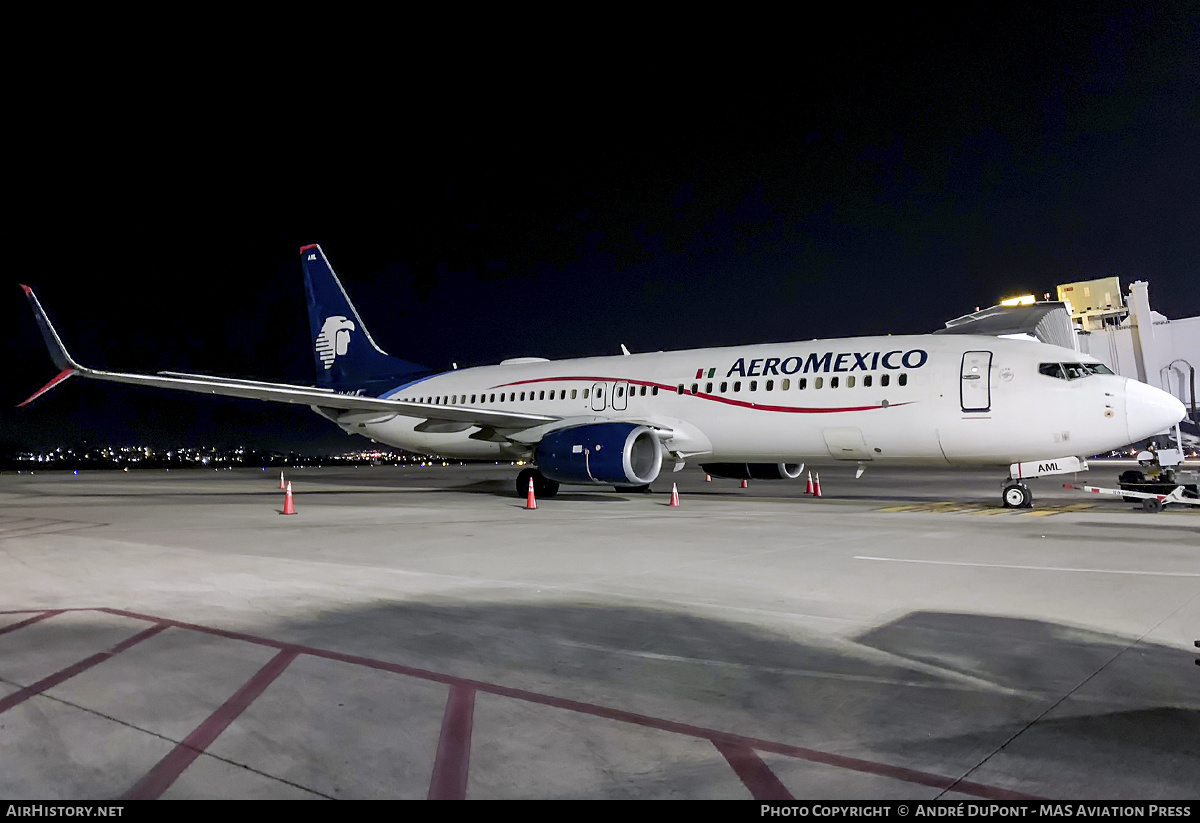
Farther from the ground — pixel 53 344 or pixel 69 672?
pixel 53 344

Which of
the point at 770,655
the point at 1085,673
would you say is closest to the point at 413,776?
the point at 770,655

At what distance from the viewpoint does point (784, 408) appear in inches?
628

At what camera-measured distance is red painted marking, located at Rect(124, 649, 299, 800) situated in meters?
2.80

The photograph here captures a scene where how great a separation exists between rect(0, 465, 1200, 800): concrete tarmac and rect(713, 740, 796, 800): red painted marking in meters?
0.01

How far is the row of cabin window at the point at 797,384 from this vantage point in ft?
49.1

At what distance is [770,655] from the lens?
4590mm

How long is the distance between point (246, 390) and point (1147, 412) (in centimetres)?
1727

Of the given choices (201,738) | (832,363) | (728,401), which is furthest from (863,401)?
(201,738)

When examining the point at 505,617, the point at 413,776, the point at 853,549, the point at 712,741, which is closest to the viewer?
the point at 413,776

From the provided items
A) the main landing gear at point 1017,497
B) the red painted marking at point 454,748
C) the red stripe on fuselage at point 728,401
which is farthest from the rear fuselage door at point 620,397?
the red painted marking at point 454,748

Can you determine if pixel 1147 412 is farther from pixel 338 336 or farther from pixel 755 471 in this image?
pixel 338 336

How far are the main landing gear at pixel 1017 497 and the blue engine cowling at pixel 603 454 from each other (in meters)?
6.59
